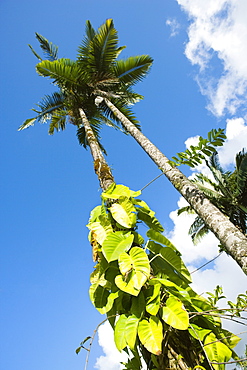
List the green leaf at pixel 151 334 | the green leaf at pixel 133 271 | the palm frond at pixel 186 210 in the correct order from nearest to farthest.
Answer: the green leaf at pixel 151 334
the green leaf at pixel 133 271
the palm frond at pixel 186 210

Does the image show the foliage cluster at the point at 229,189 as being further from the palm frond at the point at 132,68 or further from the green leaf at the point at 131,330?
the green leaf at the point at 131,330

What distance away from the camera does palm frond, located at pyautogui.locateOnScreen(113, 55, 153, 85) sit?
A: 8.39 meters

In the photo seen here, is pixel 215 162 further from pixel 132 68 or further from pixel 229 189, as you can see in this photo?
pixel 132 68

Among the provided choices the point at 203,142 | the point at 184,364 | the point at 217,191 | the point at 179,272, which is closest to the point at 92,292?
the point at 179,272

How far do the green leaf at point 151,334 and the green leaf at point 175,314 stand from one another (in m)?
0.08

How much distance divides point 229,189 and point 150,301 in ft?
51.8

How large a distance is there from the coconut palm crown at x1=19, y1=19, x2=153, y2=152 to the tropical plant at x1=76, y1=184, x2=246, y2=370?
17.9ft

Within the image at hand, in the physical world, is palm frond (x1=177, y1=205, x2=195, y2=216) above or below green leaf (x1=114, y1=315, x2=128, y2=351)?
above

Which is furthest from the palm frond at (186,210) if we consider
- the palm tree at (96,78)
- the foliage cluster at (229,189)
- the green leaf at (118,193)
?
the green leaf at (118,193)

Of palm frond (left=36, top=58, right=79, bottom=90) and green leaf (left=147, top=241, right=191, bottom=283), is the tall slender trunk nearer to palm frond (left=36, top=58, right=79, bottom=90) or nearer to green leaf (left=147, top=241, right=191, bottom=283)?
green leaf (left=147, top=241, right=191, bottom=283)

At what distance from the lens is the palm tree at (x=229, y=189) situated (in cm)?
1502

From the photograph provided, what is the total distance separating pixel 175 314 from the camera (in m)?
1.90

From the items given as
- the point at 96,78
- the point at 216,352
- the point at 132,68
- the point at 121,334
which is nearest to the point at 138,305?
the point at 121,334

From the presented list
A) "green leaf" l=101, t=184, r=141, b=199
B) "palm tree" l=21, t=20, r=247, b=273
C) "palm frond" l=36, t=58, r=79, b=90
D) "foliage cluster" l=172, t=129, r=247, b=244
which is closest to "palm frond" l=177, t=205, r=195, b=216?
"foliage cluster" l=172, t=129, r=247, b=244
